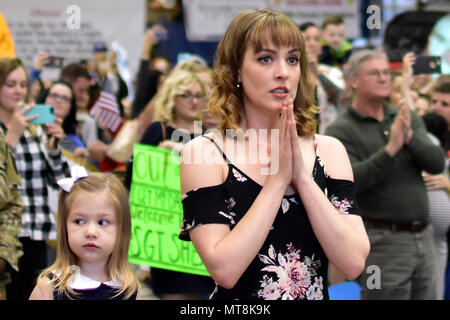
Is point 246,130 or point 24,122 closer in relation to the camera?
point 246,130

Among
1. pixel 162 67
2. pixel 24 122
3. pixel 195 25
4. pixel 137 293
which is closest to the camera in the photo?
pixel 137 293

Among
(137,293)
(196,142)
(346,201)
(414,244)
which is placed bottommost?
(414,244)

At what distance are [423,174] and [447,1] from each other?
8473 mm

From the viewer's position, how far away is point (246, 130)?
2770 mm

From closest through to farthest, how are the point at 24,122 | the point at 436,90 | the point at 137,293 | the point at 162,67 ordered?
the point at 137,293, the point at 24,122, the point at 436,90, the point at 162,67

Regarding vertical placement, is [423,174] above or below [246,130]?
below

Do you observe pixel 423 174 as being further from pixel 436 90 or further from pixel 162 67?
pixel 162 67

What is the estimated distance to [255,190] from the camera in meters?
2.62

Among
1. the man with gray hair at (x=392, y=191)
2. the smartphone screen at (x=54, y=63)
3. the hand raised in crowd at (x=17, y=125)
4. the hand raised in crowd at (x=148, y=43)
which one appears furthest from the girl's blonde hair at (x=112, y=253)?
the hand raised in crowd at (x=148, y=43)

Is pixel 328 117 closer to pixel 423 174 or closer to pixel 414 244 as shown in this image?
pixel 423 174

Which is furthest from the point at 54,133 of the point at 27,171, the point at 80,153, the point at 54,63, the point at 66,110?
the point at 54,63

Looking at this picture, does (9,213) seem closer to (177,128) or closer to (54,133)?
(54,133)

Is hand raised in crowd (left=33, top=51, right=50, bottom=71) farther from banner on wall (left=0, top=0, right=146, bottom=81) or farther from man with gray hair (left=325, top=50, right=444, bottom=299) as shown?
man with gray hair (left=325, top=50, right=444, bottom=299)
